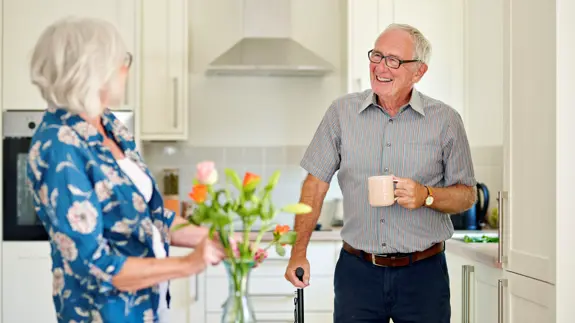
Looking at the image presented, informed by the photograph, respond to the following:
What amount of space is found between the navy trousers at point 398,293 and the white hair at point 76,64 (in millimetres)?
1271

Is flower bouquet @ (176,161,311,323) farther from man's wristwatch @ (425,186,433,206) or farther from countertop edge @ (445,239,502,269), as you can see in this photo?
countertop edge @ (445,239,502,269)

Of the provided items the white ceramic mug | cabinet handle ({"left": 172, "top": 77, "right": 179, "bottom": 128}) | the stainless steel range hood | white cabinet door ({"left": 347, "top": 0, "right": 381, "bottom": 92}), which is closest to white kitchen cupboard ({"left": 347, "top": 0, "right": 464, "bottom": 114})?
white cabinet door ({"left": 347, "top": 0, "right": 381, "bottom": 92})

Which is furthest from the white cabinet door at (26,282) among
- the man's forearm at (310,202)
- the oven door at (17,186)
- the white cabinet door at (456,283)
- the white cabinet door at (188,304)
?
the white cabinet door at (456,283)

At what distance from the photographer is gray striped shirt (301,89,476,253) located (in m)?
2.72

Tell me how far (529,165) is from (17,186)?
2513mm

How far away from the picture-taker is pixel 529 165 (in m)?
2.56

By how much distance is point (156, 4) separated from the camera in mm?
4336

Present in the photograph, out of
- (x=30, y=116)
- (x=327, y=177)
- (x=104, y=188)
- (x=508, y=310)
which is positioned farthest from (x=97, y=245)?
(x=30, y=116)

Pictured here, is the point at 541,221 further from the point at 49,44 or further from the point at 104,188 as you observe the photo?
the point at 49,44

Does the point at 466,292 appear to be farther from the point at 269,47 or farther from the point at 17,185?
the point at 17,185

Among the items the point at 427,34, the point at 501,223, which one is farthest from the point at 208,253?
the point at 427,34

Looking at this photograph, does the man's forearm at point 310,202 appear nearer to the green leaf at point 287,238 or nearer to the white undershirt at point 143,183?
the white undershirt at point 143,183

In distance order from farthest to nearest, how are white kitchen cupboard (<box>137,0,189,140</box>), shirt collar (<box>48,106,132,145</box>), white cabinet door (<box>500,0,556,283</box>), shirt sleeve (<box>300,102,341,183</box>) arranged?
1. white kitchen cupboard (<box>137,0,189,140</box>)
2. shirt sleeve (<box>300,102,341,183</box>)
3. white cabinet door (<box>500,0,556,283</box>)
4. shirt collar (<box>48,106,132,145</box>)

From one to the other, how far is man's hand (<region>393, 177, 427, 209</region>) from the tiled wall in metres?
2.25
